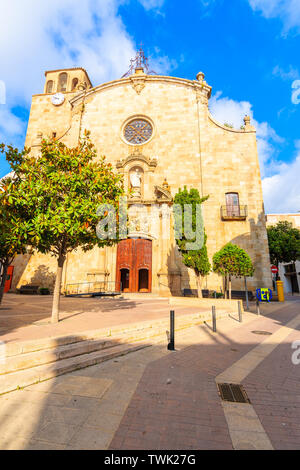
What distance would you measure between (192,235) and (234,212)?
7.03 m

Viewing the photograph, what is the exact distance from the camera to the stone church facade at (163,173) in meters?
18.5

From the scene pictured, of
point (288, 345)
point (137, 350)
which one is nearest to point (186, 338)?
point (137, 350)

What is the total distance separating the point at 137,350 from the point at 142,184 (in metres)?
16.7

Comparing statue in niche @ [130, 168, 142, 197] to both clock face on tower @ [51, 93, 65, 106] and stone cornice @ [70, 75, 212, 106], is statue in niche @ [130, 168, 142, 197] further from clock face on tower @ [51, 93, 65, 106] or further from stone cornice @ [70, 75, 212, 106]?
clock face on tower @ [51, 93, 65, 106]

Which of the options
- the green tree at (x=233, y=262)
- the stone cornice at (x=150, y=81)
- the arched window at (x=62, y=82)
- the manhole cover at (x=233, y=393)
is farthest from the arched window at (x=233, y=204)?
the arched window at (x=62, y=82)

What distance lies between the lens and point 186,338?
22.5 ft

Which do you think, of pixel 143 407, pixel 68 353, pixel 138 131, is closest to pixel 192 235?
pixel 68 353

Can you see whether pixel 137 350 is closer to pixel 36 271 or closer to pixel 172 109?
pixel 36 271

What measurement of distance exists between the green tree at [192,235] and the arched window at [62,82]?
26.2 m

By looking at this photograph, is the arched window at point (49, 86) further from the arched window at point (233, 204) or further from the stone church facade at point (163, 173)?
the arched window at point (233, 204)

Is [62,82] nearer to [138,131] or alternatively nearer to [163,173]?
[138,131]

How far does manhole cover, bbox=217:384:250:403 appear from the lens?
3.31 m

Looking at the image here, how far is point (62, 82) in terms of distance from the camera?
30531 mm

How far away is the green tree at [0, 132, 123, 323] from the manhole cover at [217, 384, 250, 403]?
15.5 feet
